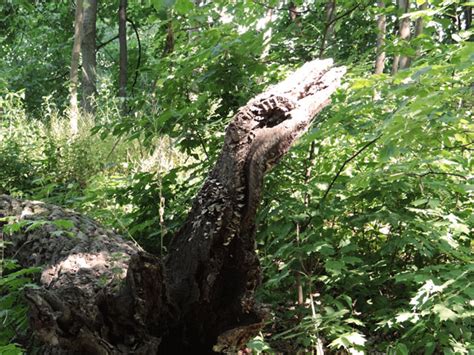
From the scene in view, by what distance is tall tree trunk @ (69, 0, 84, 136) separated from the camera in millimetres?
7027

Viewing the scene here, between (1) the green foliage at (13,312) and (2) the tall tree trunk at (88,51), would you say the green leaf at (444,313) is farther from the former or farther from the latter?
(2) the tall tree trunk at (88,51)

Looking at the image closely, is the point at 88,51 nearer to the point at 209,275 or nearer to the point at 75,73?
the point at 75,73

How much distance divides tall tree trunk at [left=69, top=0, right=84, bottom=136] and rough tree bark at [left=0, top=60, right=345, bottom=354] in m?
5.13

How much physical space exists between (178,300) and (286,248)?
713mm

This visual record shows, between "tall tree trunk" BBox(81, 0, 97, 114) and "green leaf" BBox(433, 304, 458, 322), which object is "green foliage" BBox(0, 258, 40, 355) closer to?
"green leaf" BBox(433, 304, 458, 322)

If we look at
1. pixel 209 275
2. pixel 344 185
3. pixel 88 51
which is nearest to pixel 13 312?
pixel 209 275

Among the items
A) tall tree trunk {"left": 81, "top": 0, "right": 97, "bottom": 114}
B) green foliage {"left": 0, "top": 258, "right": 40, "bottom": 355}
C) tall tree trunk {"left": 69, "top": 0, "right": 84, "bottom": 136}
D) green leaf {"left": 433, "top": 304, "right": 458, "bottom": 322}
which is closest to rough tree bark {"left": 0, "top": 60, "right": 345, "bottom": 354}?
green foliage {"left": 0, "top": 258, "right": 40, "bottom": 355}

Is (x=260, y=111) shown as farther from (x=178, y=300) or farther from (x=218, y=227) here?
(x=178, y=300)

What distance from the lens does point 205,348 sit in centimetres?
212

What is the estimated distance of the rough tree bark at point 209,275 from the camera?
6.32 feet

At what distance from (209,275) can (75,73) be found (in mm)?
7224

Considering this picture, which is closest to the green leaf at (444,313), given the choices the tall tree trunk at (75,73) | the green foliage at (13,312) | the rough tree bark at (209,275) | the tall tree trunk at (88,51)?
the rough tree bark at (209,275)

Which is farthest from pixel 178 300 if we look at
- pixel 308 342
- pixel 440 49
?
pixel 440 49

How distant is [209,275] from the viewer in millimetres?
2025
